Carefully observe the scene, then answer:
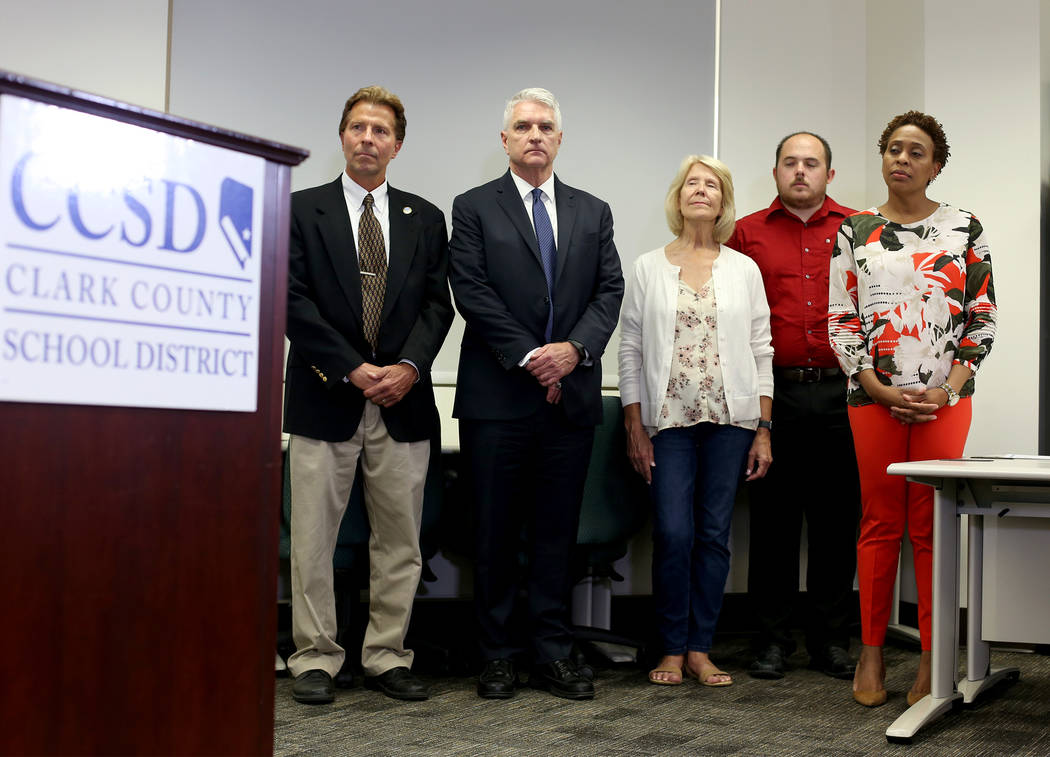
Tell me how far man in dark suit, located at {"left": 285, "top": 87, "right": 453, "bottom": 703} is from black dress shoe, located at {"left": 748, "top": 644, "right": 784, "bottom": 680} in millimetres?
1060

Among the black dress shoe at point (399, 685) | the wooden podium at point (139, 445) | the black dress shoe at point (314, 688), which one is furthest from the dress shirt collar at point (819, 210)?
the wooden podium at point (139, 445)

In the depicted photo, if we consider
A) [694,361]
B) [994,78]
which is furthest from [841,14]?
[694,361]

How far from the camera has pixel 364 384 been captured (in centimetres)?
266

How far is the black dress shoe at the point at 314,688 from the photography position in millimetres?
2594

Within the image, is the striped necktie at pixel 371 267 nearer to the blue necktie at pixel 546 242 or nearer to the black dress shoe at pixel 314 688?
the blue necktie at pixel 546 242

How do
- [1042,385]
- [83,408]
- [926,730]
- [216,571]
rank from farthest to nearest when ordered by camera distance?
[1042,385], [926,730], [216,571], [83,408]

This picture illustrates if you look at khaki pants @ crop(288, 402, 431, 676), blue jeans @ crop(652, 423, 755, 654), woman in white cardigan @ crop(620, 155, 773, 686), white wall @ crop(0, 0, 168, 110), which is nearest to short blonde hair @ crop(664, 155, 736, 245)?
woman in white cardigan @ crop(620, 155, 773, 686)

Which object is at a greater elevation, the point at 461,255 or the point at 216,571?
the point at 461,255

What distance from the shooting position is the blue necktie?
2852mm

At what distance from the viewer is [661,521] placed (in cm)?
297

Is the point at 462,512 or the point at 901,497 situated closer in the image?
A: the point at 901,497

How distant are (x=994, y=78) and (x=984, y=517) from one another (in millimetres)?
1899

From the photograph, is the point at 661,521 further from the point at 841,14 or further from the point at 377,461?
the point at 841,14

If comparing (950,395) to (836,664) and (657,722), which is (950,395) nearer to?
(836,664)
